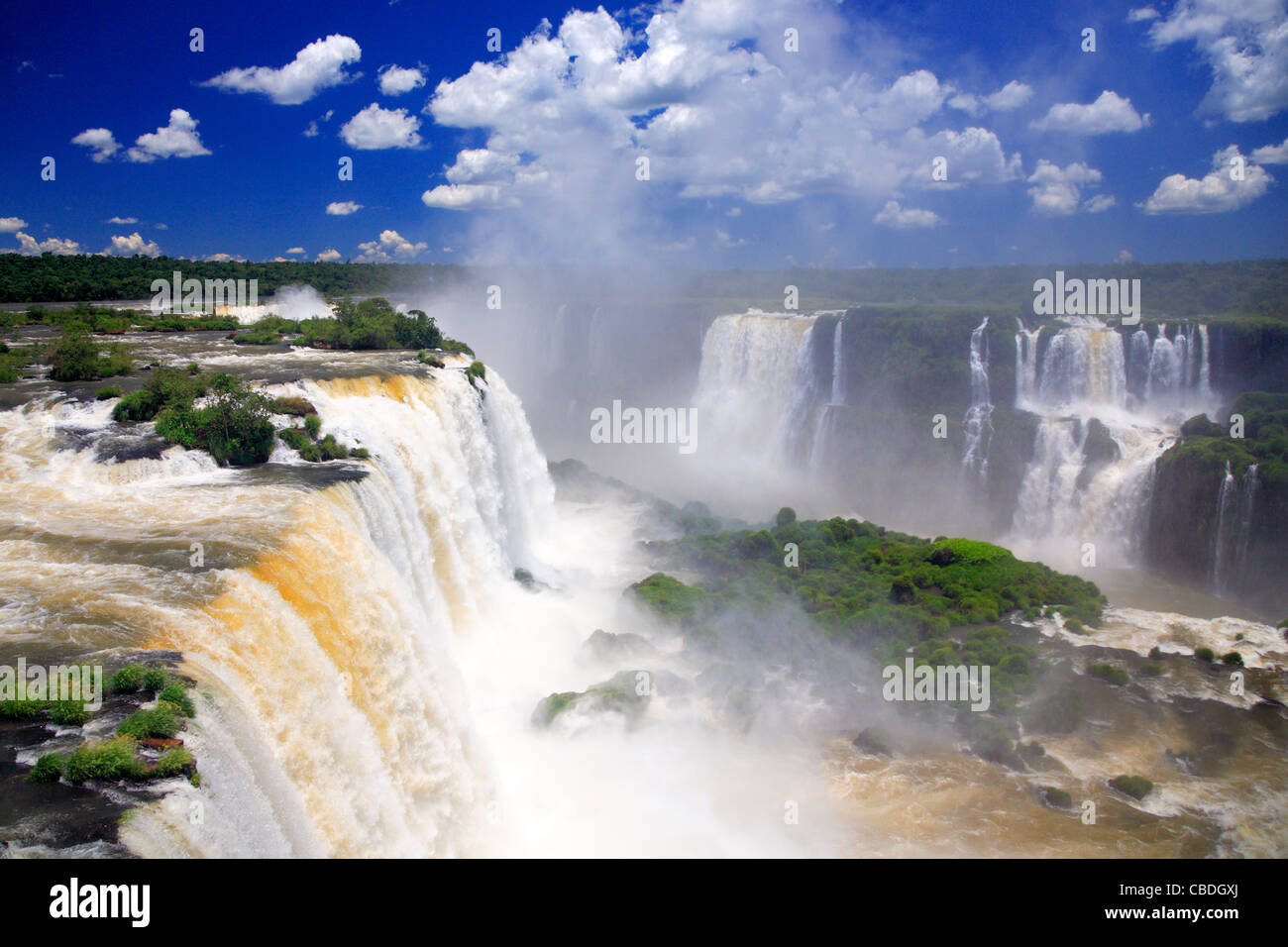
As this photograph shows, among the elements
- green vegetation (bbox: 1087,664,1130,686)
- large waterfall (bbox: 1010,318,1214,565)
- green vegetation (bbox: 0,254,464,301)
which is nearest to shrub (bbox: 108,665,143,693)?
green vegetation (bbox: 1087,664,1130,686)

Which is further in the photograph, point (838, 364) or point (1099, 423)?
point (838, 364)

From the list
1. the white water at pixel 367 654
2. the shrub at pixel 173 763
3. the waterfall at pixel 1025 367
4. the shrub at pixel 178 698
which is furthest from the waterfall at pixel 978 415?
the shrub at pixel 173 763

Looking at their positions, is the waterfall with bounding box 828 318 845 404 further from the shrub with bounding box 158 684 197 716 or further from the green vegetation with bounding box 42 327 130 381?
the shrub with bounding box 158 684 197 716

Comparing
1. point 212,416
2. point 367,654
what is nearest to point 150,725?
point 367,654

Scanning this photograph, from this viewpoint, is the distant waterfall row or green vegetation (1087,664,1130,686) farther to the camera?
the distant waterfall row

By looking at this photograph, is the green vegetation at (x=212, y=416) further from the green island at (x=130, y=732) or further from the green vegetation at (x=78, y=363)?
the green island at (x=130, y=732)

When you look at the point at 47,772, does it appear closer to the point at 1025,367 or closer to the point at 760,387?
the point at 1025,367
